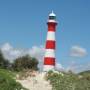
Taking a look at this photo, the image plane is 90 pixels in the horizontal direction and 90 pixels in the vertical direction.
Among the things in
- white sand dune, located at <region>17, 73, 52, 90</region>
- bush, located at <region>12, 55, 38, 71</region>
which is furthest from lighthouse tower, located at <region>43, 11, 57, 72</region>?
bush, located at <region>12, 55, 38, 71</region>

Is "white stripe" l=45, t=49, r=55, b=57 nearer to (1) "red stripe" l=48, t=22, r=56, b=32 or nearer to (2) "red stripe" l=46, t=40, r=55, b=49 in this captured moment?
(2) "red stripe" l=46, t=40, r=55, b=49

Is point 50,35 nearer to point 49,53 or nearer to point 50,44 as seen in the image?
point 50,44

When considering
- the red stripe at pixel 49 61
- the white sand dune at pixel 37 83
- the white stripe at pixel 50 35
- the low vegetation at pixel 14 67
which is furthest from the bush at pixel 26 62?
the white sand dune at pixel 37 83

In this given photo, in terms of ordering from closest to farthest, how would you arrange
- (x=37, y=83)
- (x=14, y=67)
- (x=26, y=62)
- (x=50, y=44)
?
(x=37, y=83) < (x=50, y=44) < (x=26, y=62) < (x=14, y=67)

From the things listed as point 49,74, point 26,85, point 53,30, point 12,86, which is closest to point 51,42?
point 53,30

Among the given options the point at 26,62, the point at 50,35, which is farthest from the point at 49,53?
the point at 26,62

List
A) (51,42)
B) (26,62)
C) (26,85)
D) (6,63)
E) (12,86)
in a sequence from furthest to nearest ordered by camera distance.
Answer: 1. (6,63)
2. (26,62)
3. (51,42)
4. (26,85)
5. (12,86)

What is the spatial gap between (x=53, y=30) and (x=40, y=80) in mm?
8757

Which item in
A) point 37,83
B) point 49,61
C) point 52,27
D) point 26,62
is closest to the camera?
point 37,83

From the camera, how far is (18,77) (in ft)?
106

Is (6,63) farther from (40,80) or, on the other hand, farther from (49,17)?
(40,80)

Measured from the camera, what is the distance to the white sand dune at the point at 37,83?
29591mm

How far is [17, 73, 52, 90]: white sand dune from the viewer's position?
29.6m

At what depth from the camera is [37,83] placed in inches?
1202
